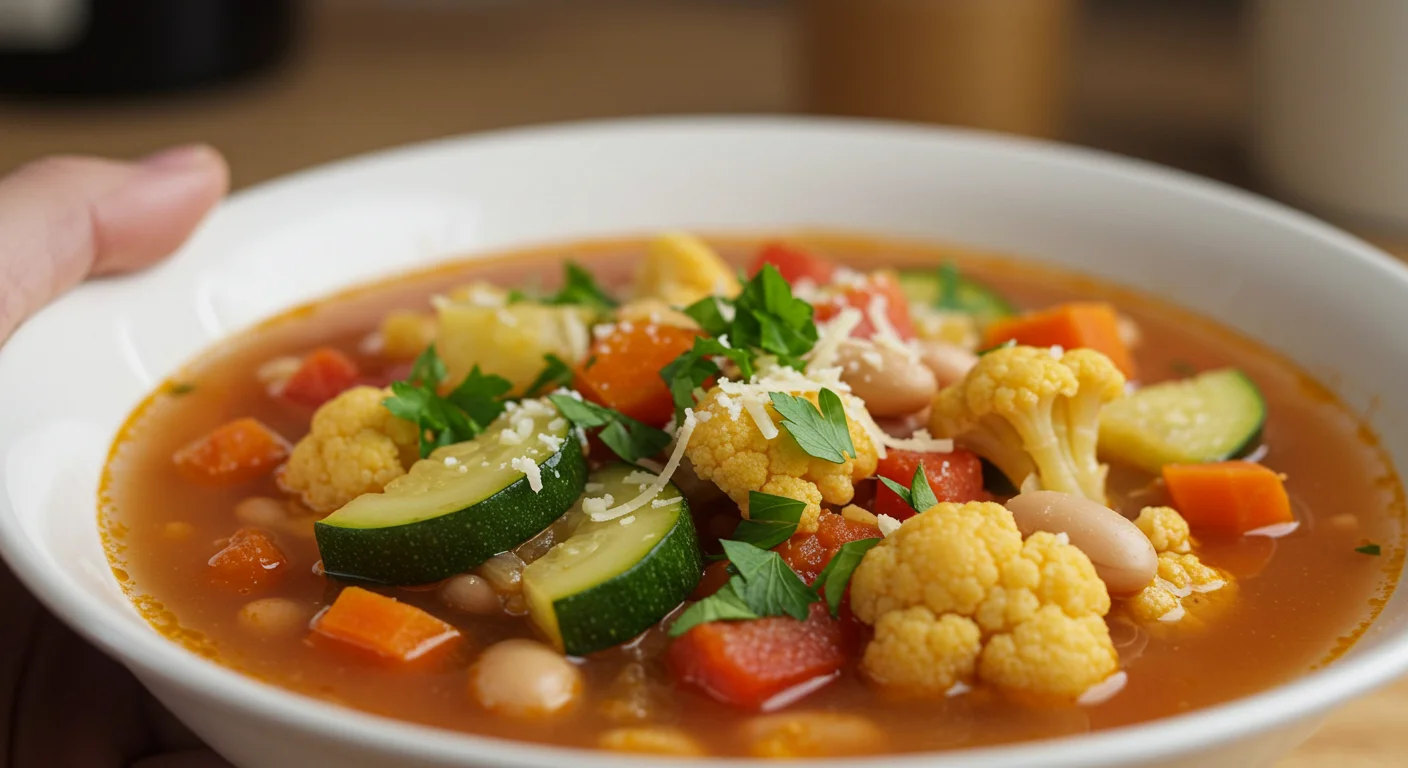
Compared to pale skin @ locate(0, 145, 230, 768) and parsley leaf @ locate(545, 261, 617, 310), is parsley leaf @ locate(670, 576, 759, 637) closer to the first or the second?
pale skin @ locate(0, 145, 230, 768)

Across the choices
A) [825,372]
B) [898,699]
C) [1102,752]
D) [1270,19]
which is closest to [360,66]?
[1270,19]

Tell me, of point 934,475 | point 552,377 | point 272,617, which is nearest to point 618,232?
point 552,377

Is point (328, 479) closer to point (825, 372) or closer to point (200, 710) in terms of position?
point (200, 710)

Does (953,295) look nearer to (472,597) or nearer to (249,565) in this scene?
(472,597)

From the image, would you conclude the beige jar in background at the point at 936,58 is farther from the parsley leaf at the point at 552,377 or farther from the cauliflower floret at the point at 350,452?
the cauliflower floret at the point at 350,452

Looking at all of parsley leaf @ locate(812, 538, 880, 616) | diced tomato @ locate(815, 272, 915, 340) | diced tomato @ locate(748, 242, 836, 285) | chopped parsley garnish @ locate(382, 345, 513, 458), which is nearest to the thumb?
chopped parsley garnish @ locate(382, 345, 513, 458)

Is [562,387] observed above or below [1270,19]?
below
